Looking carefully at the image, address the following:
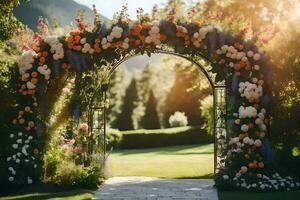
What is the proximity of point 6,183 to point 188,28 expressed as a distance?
5.20 m

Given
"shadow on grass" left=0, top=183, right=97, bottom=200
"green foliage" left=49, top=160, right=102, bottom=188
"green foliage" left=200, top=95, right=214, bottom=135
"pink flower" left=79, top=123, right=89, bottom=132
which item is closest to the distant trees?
"green foliage" left=200, top=95, right=214, bottom=135

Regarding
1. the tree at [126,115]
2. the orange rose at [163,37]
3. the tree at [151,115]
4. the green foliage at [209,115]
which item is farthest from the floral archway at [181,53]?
the tree at [151,115]

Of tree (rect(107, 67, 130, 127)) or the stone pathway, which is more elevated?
tree (rect(107, 67, 130, 127))

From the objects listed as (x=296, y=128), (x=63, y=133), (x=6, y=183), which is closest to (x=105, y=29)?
(x=63, y=133)

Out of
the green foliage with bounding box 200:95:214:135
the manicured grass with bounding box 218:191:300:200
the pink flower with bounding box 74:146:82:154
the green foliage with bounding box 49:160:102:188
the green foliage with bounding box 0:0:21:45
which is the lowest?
the manicured grass with bounding box 218:191:300:200

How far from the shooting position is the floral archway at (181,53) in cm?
1093

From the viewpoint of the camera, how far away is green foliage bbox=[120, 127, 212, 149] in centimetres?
2955

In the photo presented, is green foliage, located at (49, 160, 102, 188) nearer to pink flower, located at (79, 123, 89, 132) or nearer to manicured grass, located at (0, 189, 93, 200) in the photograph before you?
manicured grass, located at (0, 189, 93, 200)

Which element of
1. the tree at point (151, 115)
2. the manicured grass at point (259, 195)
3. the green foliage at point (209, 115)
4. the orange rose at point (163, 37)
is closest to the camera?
the manicured grass at point (259, 195)

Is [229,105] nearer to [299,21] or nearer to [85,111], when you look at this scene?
[299,21]

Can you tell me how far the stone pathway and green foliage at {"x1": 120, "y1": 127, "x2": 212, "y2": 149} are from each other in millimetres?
16726

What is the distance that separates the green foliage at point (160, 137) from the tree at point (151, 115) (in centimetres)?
582

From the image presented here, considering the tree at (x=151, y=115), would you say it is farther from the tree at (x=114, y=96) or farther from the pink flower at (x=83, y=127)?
the pink flower at (x=83, y=127)

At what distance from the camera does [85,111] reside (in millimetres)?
12812
